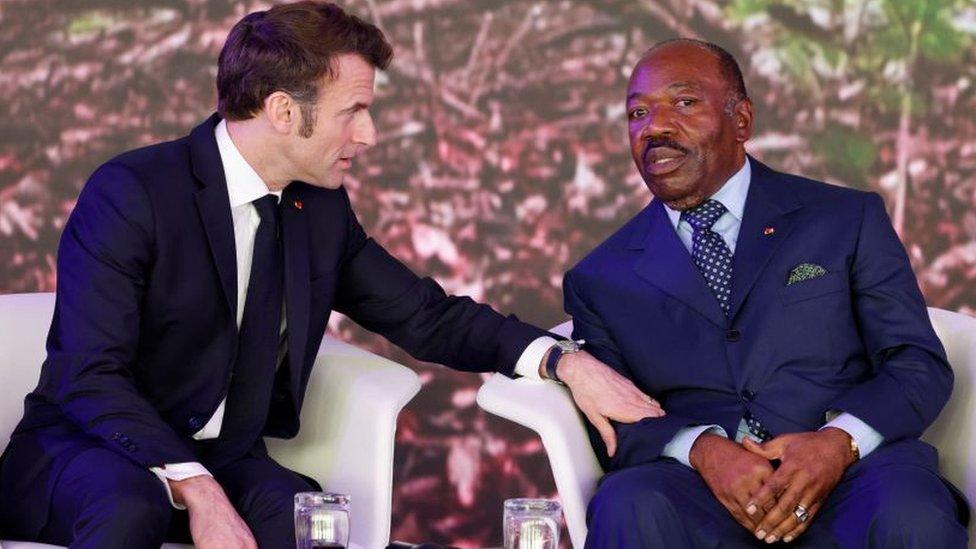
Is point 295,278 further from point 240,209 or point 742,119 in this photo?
point 742,119

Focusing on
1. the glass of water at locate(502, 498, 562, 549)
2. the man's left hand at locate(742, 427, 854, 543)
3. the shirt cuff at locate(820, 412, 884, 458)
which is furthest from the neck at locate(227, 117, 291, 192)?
the shirt cuff at locate(820, 412, 884, 458)

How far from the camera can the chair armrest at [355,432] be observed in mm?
3299

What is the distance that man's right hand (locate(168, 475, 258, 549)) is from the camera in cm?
291

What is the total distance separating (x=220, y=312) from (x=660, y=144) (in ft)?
3.15

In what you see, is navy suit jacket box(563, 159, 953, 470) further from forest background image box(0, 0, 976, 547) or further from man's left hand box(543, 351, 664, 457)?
forest background image box(0, 0, 976, 547)

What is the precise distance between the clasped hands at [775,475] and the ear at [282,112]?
1.00m

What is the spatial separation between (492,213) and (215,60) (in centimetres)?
88

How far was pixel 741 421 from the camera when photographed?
3.32m

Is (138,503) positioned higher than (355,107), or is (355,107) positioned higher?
(355,107)

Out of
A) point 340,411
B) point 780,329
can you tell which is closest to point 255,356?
point 340,411

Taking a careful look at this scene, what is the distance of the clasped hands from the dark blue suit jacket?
52cm

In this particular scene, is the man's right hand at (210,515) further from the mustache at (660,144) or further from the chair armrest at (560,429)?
the mustache at (660,144)

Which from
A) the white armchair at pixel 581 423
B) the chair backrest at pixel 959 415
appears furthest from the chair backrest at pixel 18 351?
the chair backrest at pixel 959 415

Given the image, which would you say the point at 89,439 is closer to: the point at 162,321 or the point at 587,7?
the point at 162,321
